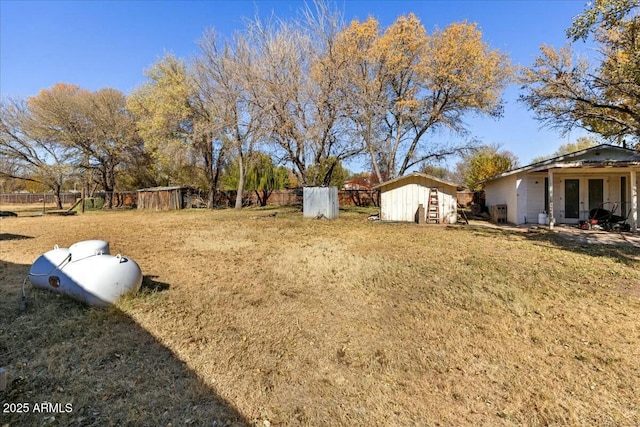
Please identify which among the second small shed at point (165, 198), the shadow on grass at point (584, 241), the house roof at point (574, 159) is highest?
the house roof at point (574, 159)

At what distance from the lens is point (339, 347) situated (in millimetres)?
3168

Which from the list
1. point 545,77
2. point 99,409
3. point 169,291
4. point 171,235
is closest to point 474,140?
point 545,77

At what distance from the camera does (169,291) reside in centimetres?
471

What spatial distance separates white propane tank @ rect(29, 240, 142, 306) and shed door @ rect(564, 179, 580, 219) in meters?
15.3

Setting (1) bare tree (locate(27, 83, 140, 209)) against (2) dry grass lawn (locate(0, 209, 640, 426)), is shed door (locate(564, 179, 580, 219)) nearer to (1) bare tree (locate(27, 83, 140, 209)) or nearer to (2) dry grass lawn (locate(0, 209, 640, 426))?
(2) dry grass lawn (locate(0, 209, 640, 426))

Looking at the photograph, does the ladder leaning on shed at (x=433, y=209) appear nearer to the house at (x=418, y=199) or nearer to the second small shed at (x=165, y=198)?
the house at (x=418, y=199)

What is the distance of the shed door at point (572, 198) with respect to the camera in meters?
12.5

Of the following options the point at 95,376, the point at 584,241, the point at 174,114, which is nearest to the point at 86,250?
the point at 95,376

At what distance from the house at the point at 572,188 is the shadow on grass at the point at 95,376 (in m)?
12.6

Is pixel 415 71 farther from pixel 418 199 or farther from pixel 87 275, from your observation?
pixel 87 275

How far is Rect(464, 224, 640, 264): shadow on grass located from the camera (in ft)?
22.9

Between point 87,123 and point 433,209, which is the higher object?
point 87,123

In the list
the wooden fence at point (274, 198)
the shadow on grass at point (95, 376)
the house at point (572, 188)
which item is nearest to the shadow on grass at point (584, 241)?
the house at point (572, 188)

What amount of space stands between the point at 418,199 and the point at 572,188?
19.7ft
